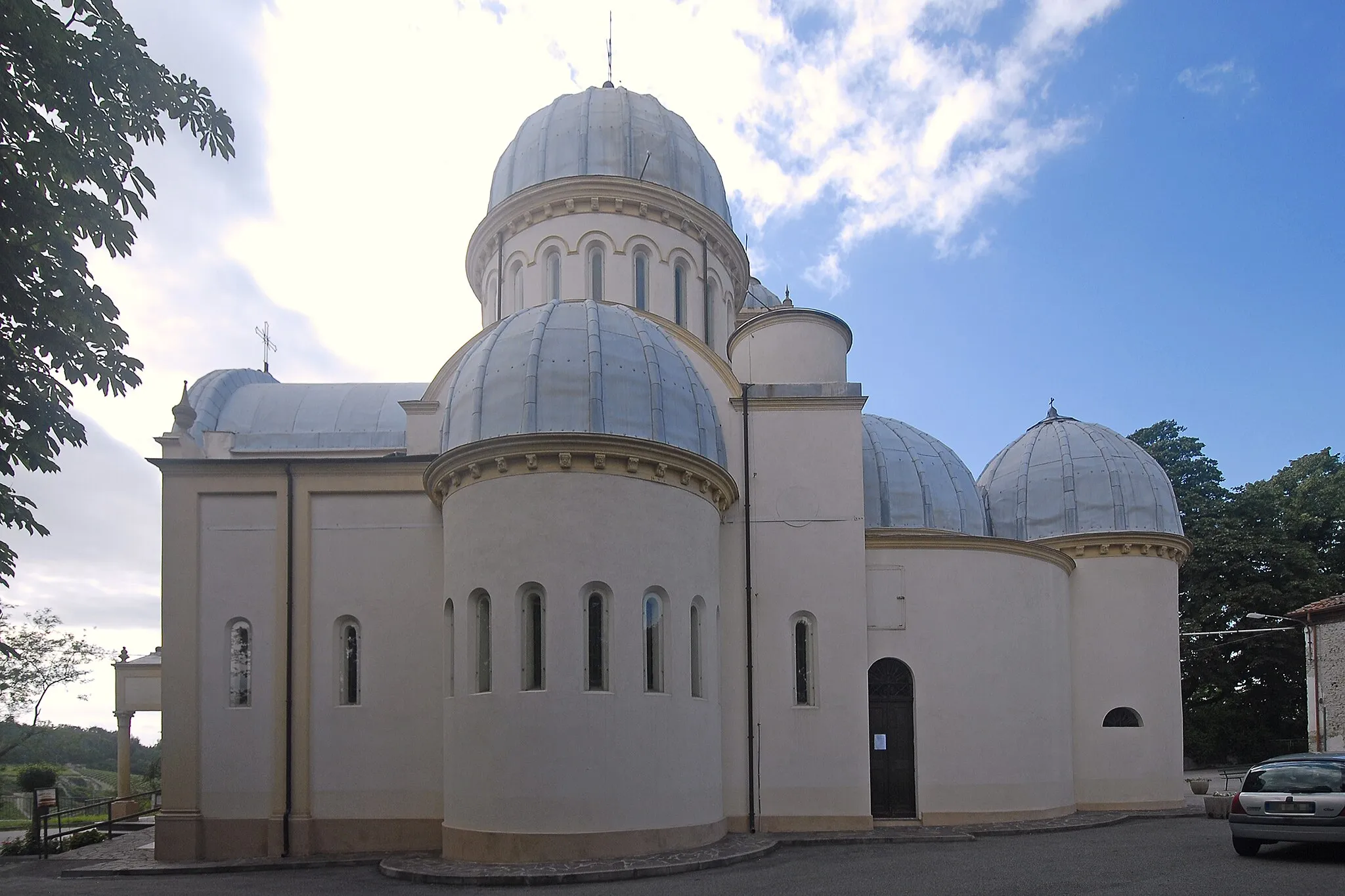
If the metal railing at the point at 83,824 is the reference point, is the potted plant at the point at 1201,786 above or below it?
below

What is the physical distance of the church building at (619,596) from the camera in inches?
600

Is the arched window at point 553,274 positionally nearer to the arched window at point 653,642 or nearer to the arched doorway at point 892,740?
the arched window at point 653,642

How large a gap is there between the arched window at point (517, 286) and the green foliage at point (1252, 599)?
2616 cm

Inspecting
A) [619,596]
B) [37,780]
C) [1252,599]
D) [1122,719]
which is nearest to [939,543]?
[1122,719]

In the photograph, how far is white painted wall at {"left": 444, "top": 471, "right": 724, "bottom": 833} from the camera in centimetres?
1470

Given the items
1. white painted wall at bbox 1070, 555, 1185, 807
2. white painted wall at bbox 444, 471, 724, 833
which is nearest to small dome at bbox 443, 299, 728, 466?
white painted wall at bbox 444, 471, 724, 833

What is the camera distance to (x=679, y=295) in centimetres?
2256

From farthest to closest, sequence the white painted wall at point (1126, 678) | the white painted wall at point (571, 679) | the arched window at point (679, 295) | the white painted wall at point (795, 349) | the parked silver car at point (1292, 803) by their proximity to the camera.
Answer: the arched window at point (679, 295) < the white painted wall at point (1126, 678) < the white painted wall at point (795, 349) < the white painted wall at point (571, 679) < the parked silver car at point (1292, 803)

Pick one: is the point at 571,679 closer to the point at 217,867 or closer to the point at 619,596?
the point at 619,596

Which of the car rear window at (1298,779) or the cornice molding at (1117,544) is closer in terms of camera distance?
the car rear window at (1298,779)

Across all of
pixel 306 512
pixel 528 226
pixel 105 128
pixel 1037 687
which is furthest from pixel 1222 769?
pixel 105 128

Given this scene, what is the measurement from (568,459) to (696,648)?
3744mm

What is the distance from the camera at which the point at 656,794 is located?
1514 cm

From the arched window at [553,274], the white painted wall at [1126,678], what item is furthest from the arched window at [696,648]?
the white painted wall at [1126,678]
